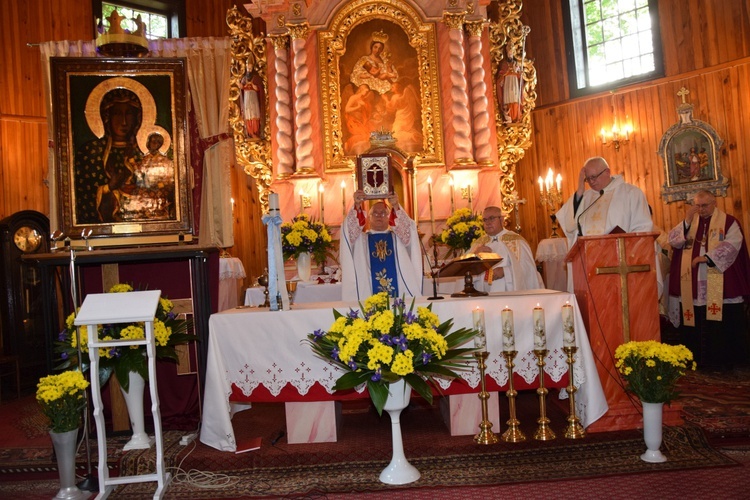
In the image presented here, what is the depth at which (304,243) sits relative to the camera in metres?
8.62

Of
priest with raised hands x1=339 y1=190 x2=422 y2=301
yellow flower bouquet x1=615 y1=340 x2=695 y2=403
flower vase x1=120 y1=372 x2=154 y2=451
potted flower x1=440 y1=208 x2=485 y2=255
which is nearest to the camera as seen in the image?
yellow flower bouquet x1=615 y1=340 x2=695 y2=403

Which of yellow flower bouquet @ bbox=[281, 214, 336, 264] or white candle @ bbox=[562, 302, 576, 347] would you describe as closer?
white candle @ bbox=[562, 302, 576, 347]

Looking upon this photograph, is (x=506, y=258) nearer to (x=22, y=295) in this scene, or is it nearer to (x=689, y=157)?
(x=689, y=157)

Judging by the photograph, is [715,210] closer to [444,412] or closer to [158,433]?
[444,412]

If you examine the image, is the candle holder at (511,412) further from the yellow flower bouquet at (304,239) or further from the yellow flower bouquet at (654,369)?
the yellow flower bouquet at (304,239)

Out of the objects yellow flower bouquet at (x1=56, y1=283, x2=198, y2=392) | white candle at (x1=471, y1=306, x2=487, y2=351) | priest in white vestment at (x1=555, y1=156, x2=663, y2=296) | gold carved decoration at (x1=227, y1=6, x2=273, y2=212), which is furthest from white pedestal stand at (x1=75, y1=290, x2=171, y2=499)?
gold carved decoration at (x1=227, y1=6, x2=273, y2=212)

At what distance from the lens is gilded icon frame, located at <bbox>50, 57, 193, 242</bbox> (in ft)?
22.4

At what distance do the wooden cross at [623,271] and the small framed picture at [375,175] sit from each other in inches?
101

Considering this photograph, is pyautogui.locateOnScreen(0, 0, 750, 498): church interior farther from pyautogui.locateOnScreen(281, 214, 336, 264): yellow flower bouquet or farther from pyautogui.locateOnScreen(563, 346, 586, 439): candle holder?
pyautogui.locateOnScreen(563, 346, 586, 439): candle holder

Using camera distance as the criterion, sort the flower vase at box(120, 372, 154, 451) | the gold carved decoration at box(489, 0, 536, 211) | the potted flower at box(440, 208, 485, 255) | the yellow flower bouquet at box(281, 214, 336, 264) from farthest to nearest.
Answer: the gold carved decoration at box(489, 0, 536, 211) < the potted flower at box(440, 208, 485, 255) < the yellow flower bouquet at box(281, 214, 336, 264) < the flower vase at box(120, 372, 154, 451)

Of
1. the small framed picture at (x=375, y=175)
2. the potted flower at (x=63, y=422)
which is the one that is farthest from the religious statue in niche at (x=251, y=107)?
the potted flower at (x=63, y=422)

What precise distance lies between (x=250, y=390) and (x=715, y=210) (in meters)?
5.94

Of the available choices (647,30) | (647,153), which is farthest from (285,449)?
(647,30)

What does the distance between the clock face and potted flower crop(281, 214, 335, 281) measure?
3.32 m
